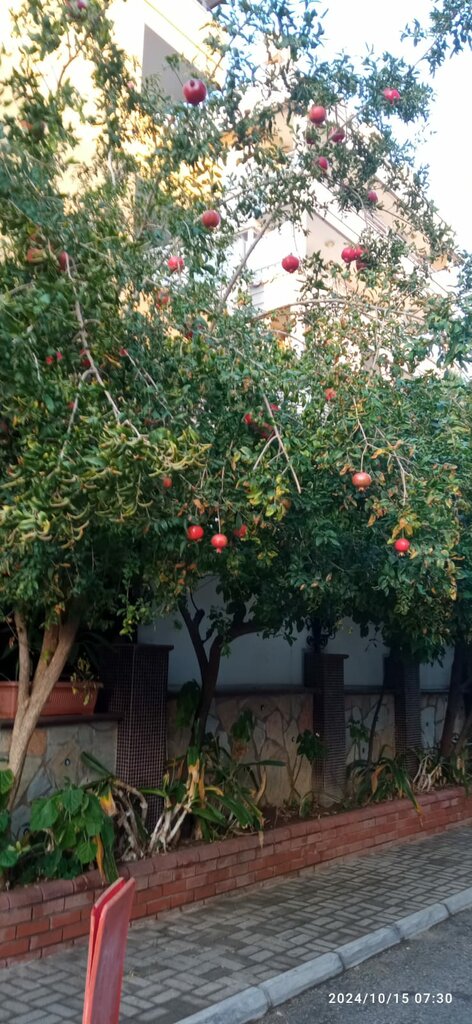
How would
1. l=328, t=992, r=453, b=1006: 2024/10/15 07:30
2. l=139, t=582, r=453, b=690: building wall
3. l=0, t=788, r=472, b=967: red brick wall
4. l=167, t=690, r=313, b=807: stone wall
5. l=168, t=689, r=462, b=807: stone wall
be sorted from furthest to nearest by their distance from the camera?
l=167, t=690, r=313, b=807: stone wall, l=168, t=689, r=462, b=807: stone wall, l=139, t=582, r=453, b=690: building wall, l=0, t=788, r=472, b=967: red brick wall, l=328, t=992, r=453, b=1006: 2024/10/15 07:30

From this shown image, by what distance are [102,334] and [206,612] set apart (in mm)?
4150

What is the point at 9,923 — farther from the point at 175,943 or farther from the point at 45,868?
the point at 175,943

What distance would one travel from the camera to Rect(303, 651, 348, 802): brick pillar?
9297 mm

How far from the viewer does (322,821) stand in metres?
8.29

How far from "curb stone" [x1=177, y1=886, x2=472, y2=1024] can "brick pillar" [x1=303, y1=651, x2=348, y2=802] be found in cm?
229

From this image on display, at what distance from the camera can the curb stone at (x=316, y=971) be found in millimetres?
4785

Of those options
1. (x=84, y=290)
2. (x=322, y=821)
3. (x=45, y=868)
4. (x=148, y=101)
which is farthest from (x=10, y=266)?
(x=322, y=821)

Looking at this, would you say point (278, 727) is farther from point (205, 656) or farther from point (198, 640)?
point (198, 640)

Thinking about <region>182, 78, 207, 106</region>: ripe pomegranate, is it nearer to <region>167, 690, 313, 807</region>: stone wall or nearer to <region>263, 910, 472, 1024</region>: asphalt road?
<region>167, 690, 313, 807</region>: stone wall

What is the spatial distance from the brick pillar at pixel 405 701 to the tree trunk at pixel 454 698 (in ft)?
1.10

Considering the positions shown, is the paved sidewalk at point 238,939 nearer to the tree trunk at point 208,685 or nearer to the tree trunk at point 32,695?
the tree trunk at point 32,695

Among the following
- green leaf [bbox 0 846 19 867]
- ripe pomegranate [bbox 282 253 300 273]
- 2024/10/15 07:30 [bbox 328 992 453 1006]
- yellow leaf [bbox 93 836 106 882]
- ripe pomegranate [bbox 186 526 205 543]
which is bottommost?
2024/10/15 07:30 [bbox 328 992 453 1006]

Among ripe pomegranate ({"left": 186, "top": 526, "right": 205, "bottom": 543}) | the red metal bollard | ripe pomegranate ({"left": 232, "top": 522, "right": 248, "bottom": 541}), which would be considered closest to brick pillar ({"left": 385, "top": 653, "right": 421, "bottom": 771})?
ripe pomegranate ({"left": 232, "top": 522, "right": 248, "bottom": 541})

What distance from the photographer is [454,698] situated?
37.7 ft
